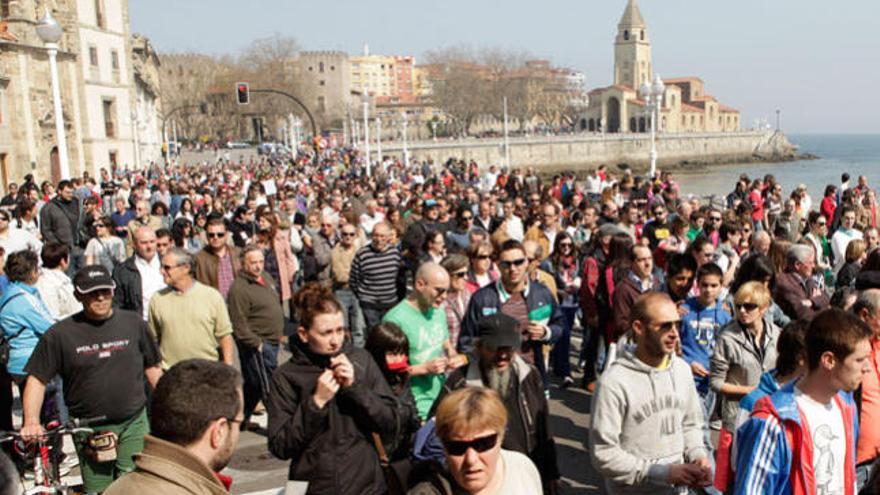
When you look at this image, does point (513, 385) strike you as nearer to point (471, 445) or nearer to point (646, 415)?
point (646, 415)

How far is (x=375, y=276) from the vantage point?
7.33 metres

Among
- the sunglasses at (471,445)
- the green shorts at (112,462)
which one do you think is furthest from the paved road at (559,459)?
the sunglasses at (471,445)

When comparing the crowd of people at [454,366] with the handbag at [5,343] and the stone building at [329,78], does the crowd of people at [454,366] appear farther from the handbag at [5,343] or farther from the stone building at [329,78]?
the stone building at [329,78]

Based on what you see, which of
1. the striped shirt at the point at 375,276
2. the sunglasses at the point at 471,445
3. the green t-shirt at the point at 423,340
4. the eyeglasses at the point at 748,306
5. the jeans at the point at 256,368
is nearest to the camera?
the sunglasses at the point at 471,445

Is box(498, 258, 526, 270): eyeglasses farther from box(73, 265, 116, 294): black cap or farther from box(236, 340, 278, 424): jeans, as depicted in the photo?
box(73, 265, 116, 294): black cap

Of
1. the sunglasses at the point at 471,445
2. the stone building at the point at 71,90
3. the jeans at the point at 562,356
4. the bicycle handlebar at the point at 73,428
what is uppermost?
the stone building at the point at 71,90

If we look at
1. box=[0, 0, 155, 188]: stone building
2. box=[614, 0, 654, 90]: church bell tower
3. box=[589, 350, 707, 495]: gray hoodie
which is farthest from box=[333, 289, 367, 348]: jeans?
box=[614, 0, 654, 90]: church bell tower

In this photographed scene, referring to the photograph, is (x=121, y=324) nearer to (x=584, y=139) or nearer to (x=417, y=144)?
(x=417, y=144)

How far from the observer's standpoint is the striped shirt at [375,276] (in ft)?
24.1

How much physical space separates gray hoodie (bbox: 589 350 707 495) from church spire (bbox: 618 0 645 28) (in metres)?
141

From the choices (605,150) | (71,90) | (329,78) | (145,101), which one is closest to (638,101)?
(605,150)

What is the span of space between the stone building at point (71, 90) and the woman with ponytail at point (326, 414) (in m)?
31.0

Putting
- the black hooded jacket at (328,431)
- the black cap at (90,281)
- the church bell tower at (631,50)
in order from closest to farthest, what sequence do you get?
the black hooded jacket at (328,431)
the black cap at (90,281)
the church bell tower at (631,50)

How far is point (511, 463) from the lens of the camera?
2.85 m
